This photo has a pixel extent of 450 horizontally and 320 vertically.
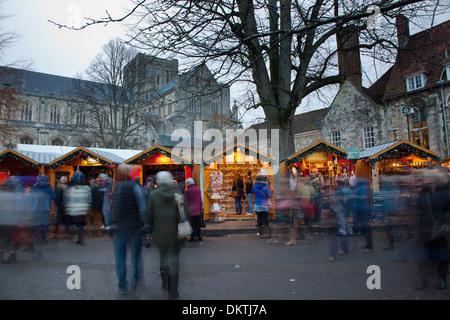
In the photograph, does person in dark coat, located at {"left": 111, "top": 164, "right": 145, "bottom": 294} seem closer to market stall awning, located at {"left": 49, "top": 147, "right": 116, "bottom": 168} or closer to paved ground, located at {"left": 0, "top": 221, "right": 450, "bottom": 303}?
paved ground, located at {"left": 0, "top": 221, "right": 450, "bottom": 303}

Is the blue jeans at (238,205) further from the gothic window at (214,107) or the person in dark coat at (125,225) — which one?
the gothic window at (214,107)

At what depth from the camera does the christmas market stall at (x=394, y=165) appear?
12.5 m

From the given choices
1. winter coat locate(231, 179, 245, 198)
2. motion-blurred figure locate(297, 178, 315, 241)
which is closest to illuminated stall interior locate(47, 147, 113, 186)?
winter coat locate(231, 179, 245, 198)

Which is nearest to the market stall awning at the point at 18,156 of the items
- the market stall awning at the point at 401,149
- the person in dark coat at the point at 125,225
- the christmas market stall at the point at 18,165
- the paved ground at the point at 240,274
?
the christmas market stall at the point at 18,165

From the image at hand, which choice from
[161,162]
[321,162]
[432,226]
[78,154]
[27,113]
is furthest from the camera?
[27,113]

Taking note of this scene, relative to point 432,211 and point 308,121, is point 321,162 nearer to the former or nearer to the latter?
point 432,211

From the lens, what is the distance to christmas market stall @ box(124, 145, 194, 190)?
518 inches

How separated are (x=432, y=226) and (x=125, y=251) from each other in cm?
468

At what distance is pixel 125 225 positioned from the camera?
4.57 meters

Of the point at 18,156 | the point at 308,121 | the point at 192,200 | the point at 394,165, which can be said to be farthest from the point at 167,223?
the point at 308,121

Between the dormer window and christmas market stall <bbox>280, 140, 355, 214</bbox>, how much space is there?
44.5ft
